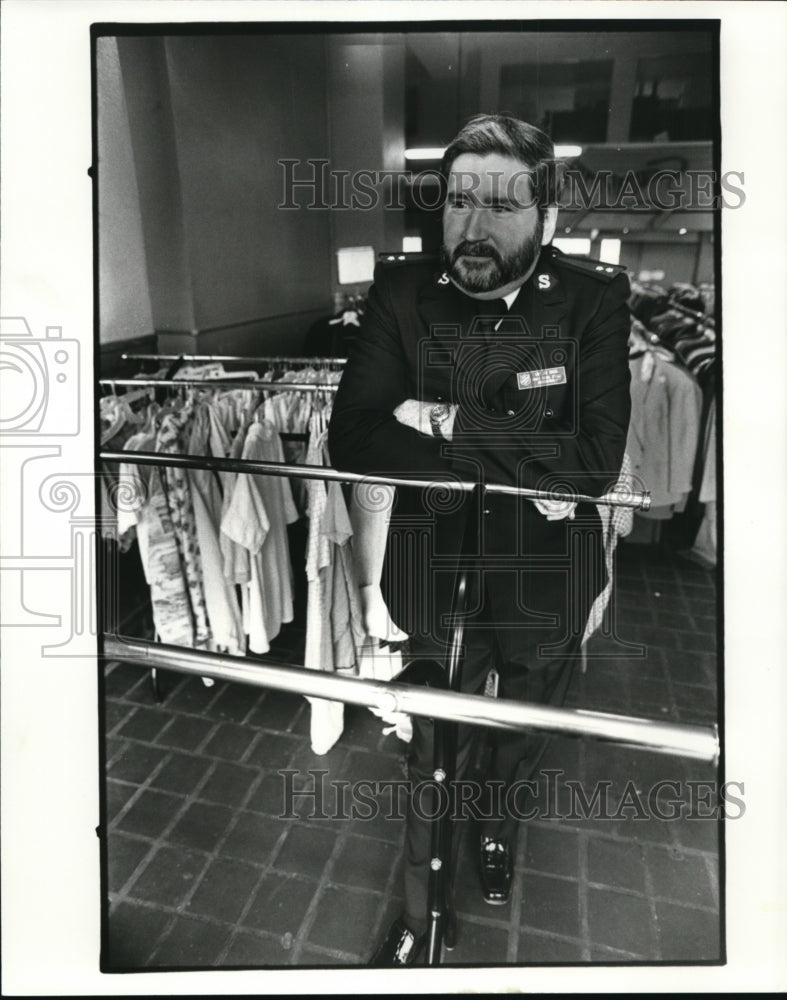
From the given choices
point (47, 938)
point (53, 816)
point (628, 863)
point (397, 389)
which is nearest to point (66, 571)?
point (53, 816)

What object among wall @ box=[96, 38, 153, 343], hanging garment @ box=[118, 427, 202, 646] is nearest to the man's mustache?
wall @ box=[96, 38, 153, 343]

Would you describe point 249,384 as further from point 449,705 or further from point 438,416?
point 449,705

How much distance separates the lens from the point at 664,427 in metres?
3.36

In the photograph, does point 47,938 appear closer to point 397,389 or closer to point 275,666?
point 275,666

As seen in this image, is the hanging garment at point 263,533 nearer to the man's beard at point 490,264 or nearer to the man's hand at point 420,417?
the man's hand at point 420,417

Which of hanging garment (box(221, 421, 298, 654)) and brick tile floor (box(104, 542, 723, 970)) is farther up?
hanging garment (box(221, 421, 298, 654))

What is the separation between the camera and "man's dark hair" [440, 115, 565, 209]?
53.2 inches

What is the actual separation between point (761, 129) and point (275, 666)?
122 centimetres

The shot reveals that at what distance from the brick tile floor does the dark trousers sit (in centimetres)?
14

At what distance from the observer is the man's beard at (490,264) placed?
1.48 m

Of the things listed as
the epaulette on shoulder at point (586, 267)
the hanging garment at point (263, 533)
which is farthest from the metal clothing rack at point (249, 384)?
the epaulette on shoulder at point (586, 267)

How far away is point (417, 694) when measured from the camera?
84cm

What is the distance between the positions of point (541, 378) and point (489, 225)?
1.15 ft

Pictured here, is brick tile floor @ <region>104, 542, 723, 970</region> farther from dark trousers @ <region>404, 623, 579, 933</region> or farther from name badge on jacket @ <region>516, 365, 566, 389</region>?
name badge on jacket @ <region>516, 365, 566, 389</region>
